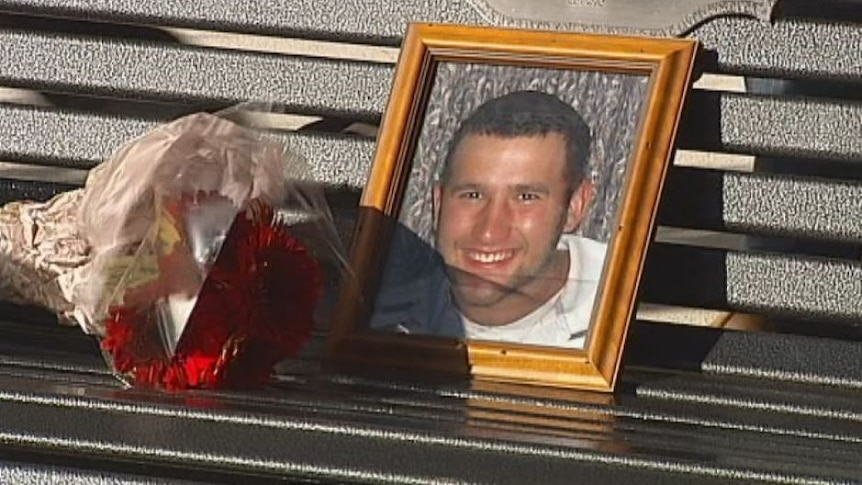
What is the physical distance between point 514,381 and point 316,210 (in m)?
0.25

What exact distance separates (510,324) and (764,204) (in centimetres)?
30

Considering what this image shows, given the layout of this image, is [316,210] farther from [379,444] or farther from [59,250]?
[379,444]

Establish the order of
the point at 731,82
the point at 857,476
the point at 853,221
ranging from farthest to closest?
1. the point at 731,82
2. the point at 853,221
3. the point at 857,476

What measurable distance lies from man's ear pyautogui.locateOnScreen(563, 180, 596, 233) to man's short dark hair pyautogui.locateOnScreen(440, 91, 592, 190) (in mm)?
20

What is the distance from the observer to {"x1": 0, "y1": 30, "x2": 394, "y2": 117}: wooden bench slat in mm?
1991

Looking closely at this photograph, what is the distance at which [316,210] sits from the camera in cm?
180

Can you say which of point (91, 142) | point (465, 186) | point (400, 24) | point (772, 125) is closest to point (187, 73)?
point (91, 142)

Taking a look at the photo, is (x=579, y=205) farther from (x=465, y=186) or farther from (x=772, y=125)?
(x=772, y=125)

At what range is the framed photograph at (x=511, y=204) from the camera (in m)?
1.77

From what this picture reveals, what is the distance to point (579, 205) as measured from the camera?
182cm

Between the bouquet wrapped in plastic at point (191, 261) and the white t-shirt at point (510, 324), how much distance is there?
87 millimetres

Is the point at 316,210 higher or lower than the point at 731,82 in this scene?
lower

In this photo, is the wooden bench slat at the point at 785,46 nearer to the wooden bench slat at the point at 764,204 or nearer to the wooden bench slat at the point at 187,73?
the wooden bench slat at the point at 764,204

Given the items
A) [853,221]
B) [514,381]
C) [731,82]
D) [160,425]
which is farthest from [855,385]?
[160,425]
